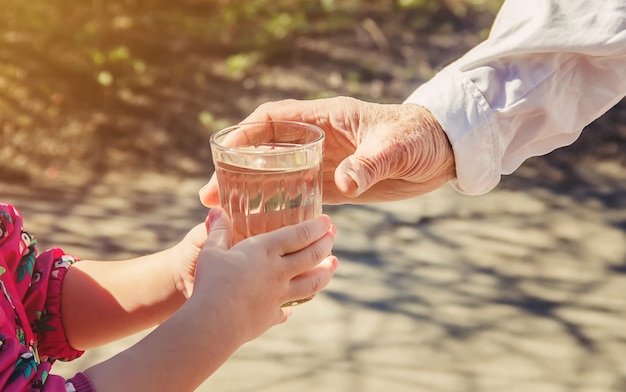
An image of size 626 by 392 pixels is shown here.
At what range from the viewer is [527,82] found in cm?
195

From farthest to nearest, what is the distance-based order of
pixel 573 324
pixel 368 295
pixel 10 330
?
pixel 368 295
pixel 573 324
pixel 10 330

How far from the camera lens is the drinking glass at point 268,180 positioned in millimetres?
1389

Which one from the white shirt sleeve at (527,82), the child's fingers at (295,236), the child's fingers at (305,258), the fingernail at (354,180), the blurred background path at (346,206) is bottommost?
the blurred background path at (346,206)

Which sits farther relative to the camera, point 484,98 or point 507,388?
point 507,388

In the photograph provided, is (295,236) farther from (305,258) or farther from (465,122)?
(465,122)

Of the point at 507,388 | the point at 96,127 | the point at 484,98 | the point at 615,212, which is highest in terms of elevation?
the point at 484,98

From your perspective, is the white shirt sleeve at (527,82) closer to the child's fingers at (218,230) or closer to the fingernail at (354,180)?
the fingernail at (354,180)

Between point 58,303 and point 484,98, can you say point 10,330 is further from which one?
point 484,98

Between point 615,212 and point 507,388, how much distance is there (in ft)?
5.03

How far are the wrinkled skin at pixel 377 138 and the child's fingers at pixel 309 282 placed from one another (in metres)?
0.30

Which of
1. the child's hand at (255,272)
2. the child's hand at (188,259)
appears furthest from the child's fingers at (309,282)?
the child's hand at (188,259)

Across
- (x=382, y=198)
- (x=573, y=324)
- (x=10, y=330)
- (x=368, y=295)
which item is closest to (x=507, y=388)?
(x=573, y=324)

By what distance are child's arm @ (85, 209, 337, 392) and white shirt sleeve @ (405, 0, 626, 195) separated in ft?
2.14

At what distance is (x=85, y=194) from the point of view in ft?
13.9
